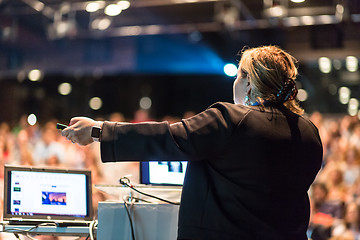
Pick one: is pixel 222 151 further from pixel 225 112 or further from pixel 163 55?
pixel 163 55

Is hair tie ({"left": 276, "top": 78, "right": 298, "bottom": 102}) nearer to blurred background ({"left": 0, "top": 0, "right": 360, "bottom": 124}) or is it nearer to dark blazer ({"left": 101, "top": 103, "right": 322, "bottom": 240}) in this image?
dark blazer ({"left": 101, "top": 103, "right": 322, "bottom": 240})

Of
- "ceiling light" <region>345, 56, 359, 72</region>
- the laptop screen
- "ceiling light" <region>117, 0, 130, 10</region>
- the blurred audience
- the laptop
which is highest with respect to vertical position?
"ceiling light" <region>117, 0, 130, 10</region>

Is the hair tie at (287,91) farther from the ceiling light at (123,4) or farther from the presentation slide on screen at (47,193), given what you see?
the ceiling light at (123,4)

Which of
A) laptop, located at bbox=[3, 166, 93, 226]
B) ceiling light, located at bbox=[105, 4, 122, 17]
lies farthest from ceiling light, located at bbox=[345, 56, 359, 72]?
laptop, located at bbox=[3, 166, 93, 226]

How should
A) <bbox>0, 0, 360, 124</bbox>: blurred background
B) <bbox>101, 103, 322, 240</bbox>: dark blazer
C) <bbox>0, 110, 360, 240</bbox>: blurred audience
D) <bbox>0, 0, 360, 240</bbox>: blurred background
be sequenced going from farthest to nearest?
<bbox>0, 0, 360, 124</bbox>: blurred background, <bbox>0, 0, 360, 240</bbox>: blurred background, <bbox>0, 110, 360, 240</bbox>: blurred audience, <bbox>101, 103, 322, 240</bbox>: dark blazer

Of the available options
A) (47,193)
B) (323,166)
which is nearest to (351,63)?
(323,166)

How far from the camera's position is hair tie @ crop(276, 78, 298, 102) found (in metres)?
1.83

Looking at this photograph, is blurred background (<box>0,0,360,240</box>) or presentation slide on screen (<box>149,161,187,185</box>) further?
blurred background (<box>0,0,360,240</box>)

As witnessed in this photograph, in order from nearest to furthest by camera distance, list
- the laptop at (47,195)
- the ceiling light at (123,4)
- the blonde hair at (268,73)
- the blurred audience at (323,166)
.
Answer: the blonde hair at (268,73) < the laptop at (47,195) < the blurred audience at (323,166) < the ceiling light at (123,4)

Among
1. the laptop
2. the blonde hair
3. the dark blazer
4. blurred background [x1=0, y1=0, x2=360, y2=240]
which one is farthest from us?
blurred background [x1=0, y1=0, x2=360, y2=240]

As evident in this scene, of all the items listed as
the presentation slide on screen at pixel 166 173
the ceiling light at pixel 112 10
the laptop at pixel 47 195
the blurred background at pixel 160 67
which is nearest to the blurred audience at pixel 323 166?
the blurred background at pixel 160 67

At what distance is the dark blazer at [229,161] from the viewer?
169cm

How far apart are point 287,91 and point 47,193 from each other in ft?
4.41

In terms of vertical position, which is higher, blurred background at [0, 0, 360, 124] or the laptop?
blurred background at [0, 0, 360, 124]
